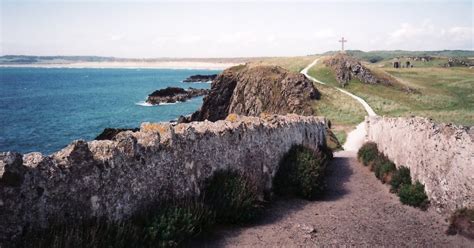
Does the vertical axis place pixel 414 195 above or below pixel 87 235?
below

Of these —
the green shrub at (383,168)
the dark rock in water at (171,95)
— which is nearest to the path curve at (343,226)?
the green shrub at (383,168)

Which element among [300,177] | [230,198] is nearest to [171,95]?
[300,177]

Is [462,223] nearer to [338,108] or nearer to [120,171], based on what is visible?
[120,171]

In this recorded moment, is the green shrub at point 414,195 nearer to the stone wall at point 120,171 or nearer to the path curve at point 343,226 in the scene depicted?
the path curve at point 343,226

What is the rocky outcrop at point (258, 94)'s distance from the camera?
191ft

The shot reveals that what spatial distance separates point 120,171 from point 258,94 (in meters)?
52.1

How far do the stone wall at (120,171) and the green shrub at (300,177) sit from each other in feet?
3.51

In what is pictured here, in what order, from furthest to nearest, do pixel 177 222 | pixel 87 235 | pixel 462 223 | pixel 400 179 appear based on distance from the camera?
1. pixel 400 179
2. pixel 462 223
3. pixel 177 222
4. pixel 87 235

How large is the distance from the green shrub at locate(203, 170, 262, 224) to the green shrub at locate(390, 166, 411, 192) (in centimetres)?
691

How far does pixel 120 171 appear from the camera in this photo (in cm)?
862

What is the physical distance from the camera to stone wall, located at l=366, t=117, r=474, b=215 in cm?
1190

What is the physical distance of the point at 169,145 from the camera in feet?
32.9

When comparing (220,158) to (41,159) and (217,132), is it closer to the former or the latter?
(217,132)

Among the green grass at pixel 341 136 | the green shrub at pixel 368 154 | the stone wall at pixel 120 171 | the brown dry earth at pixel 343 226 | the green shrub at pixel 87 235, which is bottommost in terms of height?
the green grass at pixel 341 136
